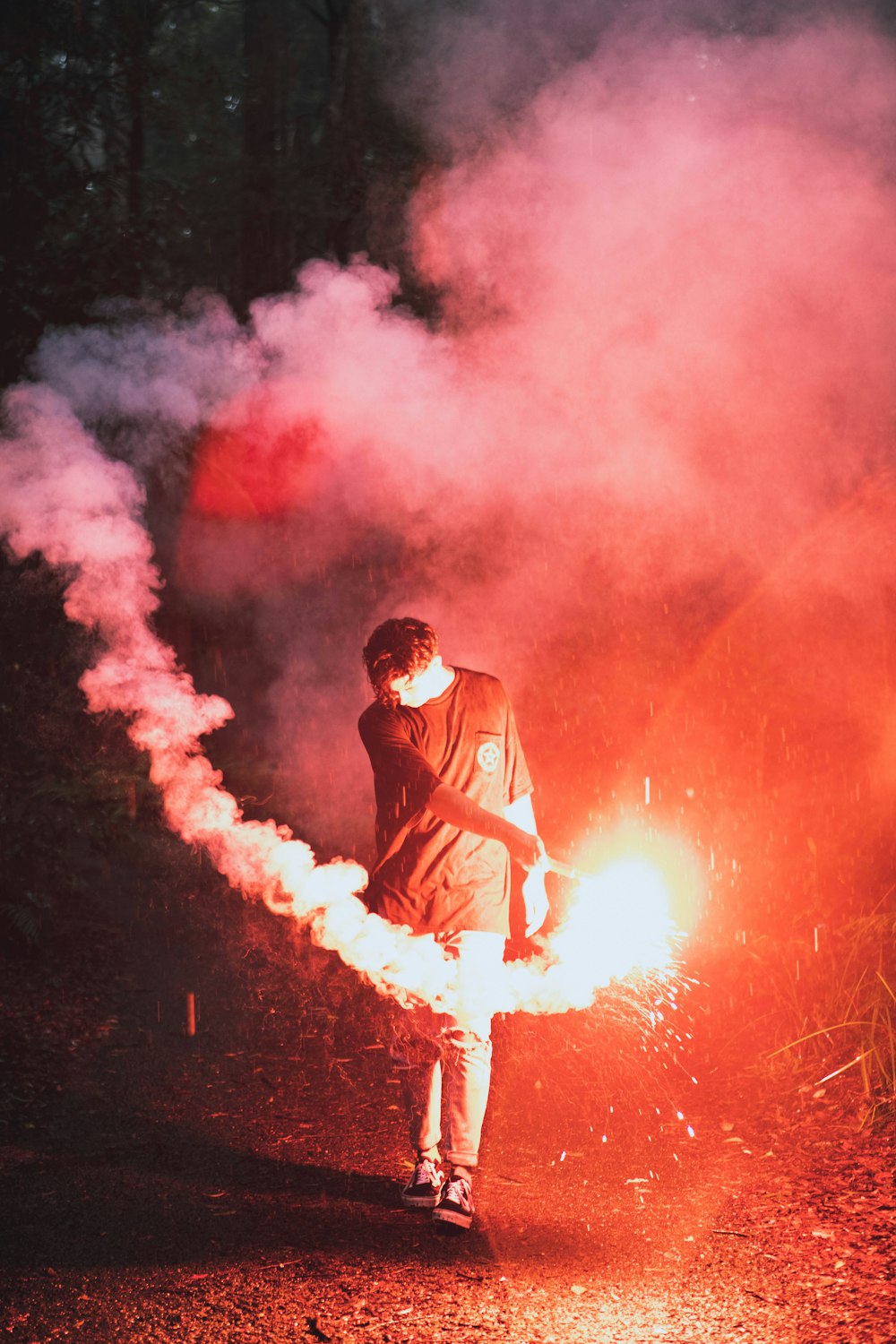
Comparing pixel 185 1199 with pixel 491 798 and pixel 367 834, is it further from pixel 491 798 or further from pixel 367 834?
pixel 367 834

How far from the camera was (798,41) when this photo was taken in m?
6.77

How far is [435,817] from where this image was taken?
392 centimetres

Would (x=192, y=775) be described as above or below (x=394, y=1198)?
above

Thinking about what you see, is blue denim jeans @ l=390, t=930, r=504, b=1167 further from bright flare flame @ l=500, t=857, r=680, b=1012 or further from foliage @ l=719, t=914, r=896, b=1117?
foliage @ l=719, t=914, r=896, b=1117

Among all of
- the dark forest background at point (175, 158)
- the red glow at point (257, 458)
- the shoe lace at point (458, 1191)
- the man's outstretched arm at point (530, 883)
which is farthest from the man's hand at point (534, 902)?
the dark forest background at point (175, 158)

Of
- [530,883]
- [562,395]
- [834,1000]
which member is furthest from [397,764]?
[562,395]

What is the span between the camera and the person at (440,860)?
384cm

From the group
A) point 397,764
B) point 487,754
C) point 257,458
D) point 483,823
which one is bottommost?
point 483,823

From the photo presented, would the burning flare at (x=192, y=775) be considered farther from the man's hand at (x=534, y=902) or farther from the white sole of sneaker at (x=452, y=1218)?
the white sole of sneaker at (x=452, y=1218)

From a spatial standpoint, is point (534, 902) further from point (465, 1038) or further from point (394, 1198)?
point (394, 1198)

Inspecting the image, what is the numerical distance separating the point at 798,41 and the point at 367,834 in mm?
5693

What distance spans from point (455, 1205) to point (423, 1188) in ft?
0.73

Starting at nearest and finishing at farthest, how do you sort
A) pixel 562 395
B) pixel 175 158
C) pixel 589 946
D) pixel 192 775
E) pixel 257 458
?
pixel 589 946
pixel 192 775
pixel 562 395
pixel 257 458
pixel 175 158

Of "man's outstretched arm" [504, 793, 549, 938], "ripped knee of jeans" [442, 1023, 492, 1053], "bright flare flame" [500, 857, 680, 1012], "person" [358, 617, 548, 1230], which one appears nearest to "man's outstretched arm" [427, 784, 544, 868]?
"person" [358, 617, 548, 1230]
